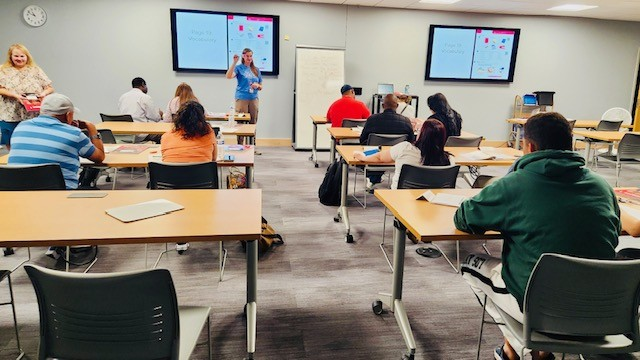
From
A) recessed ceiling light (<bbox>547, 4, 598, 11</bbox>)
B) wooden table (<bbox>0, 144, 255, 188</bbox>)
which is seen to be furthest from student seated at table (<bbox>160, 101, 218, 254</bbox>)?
recessed ceiling light (<bbox>547, 4, 598, 11</bbox>)

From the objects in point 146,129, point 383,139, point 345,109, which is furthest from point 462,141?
point 146,129

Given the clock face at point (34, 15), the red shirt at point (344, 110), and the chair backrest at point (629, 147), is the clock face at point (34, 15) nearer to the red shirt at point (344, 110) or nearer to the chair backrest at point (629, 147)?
the red shirt at point (344, 110)

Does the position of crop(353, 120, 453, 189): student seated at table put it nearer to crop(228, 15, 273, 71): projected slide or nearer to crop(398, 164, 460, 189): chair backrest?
crop(398, 164, 460, 189): chair backrest

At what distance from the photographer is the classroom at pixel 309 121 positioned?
2.37 m

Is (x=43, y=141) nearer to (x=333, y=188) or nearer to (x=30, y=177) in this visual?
(x=30, y=177)

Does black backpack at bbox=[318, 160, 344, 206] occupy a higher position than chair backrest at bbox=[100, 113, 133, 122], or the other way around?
chair backrest at bbox=[100, 113, 133, 122]

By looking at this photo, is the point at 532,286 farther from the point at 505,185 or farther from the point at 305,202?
the point at 305,202

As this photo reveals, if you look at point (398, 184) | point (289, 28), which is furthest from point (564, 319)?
point (289, 28)

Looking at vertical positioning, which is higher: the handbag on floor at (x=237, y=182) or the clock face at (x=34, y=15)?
the clock face at (x=34, y=15)

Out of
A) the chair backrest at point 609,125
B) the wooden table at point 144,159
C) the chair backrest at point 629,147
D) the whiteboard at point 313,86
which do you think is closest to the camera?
the wooden table at point 144,159

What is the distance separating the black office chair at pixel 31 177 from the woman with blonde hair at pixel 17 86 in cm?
295

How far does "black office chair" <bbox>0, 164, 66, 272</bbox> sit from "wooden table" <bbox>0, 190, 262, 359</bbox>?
0.43 meters

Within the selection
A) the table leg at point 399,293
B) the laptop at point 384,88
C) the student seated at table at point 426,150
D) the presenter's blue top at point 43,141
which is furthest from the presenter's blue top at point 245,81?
the table leg at point 399,293

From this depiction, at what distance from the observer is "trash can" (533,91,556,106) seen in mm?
8264
